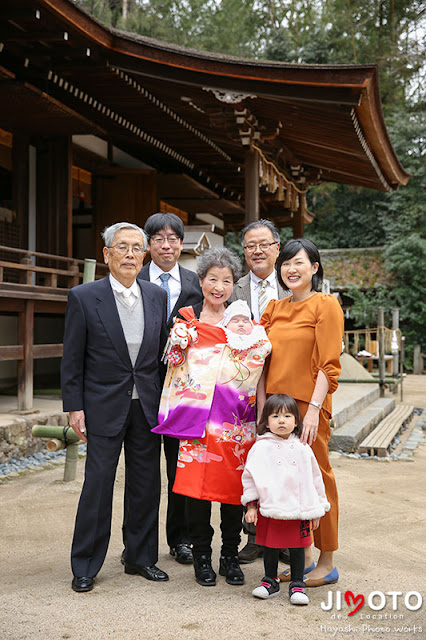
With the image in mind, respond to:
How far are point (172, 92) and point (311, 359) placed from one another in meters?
5.02

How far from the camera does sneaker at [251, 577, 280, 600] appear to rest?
9.65 ft

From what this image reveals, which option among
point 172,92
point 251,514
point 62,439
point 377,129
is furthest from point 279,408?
point 377,129

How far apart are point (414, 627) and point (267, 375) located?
4.10 feet

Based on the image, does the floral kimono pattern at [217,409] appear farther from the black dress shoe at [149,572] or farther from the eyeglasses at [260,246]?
the eyeglasses at [260,246]

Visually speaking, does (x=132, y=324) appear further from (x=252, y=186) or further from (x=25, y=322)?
(x=252, y=186)

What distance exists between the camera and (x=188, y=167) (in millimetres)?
11062

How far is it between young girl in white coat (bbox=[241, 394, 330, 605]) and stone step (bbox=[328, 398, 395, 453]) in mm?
4117

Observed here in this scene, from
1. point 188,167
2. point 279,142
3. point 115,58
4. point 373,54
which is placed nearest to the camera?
point 115,58

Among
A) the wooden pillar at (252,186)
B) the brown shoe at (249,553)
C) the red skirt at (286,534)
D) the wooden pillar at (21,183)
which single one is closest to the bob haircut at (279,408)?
the red skirt at (286,534)

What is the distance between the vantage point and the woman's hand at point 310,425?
3.01m

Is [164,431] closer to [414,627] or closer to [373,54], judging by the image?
[414,627]

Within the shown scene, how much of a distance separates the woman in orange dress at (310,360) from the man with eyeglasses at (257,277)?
1.03 ft

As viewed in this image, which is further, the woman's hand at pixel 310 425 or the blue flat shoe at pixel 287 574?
the blue flat shoe at pixel 287 574

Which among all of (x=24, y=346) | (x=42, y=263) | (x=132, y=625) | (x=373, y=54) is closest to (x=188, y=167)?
(x=42, y=263)
